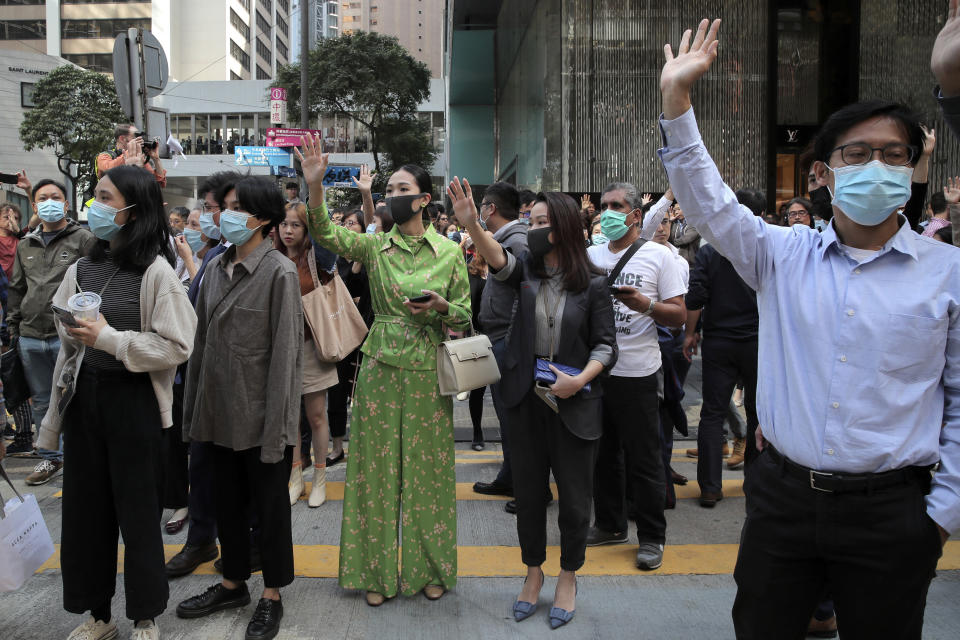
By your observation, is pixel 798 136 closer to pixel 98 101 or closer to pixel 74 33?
pixel 98 101

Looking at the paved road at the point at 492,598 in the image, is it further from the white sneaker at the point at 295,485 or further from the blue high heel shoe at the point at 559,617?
the white sneaker at the point at 295,485

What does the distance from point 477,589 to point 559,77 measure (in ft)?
31.1

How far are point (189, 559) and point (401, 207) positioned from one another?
2.25 metres

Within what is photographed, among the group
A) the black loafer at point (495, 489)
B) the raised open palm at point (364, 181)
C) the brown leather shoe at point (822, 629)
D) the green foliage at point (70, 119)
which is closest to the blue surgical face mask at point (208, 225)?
the raised open palm at point (364, 181)

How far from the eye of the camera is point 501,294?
11.9ft

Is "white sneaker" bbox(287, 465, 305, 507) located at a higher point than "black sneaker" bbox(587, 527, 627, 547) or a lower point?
higher

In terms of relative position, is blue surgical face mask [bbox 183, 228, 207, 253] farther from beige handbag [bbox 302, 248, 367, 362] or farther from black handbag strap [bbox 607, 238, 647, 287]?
black handbag strap [bbox 607, 238, 647, 287]

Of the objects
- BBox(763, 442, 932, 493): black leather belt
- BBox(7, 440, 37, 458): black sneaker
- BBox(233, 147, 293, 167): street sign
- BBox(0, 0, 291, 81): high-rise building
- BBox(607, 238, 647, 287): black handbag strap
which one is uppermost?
BBox(0, 0, 291, 81): high-rise building

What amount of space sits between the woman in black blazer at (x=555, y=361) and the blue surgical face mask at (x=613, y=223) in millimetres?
896

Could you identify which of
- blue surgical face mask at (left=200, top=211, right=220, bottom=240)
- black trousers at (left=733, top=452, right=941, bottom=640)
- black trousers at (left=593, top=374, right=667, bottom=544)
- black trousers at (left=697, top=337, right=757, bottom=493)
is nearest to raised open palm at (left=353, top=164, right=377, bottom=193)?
blue surgical face mask at (left=200, top=211, right=220, bottom=240)

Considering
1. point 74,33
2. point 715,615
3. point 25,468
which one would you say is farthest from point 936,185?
point 74,33

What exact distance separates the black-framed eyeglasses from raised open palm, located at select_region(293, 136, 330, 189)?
2247mm

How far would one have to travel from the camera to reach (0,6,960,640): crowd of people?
2.00 m

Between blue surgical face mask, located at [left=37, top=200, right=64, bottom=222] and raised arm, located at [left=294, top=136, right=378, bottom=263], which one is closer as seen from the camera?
raised arm, located at [left=294, top=136, right=378, bottom=263]
